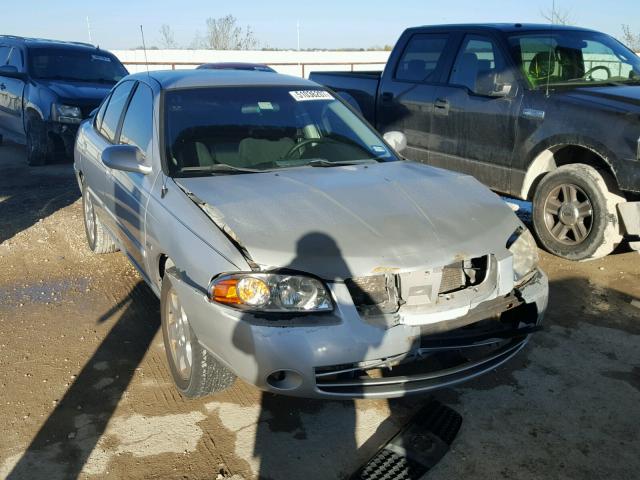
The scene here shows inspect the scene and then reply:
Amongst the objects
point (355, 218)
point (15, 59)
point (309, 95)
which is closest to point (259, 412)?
point (355, 218)

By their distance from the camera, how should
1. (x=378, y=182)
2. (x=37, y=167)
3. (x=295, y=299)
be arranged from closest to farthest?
(x=295, y=299) → (x=378, y=182) → (x=37, y=167)

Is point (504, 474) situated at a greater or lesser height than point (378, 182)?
lesser

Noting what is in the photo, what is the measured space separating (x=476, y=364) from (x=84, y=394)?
207cm

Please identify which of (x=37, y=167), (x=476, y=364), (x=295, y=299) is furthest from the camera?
(x=37, y=167)

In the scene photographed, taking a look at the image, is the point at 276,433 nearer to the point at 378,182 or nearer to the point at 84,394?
the point at 84,394

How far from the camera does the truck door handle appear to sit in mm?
6145

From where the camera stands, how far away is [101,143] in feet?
15.4

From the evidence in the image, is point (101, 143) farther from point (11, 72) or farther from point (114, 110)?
point (11, 72)

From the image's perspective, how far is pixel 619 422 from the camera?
9.87ft

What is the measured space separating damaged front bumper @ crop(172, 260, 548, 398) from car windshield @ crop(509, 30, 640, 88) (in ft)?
11.7

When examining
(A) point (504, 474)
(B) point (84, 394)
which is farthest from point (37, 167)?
(A) point (504, 474)

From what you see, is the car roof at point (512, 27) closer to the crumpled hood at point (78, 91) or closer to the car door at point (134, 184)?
the car door at point (134, 184)

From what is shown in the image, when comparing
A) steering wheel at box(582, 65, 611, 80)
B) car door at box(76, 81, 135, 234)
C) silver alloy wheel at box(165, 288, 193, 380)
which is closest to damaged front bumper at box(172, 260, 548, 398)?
silver alloy wheel at box(165, 288, 193, 380)

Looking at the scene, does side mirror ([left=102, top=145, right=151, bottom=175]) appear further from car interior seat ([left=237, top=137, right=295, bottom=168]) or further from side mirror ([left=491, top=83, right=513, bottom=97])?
side mirror ([left=491, top=83, right=513, bottom=97])
